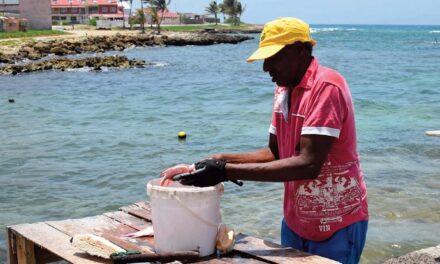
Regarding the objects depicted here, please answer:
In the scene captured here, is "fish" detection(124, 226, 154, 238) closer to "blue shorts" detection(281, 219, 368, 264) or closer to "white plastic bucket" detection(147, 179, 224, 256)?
"white plastic bucket" detection(147, 179, 224, 256)

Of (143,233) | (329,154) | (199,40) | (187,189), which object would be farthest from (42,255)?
(199,40)

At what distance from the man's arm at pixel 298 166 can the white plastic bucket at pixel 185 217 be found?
16 centimetres

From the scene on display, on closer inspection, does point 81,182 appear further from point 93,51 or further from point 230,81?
point 93,51

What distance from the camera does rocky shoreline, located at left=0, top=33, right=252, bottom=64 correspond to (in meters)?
41.9

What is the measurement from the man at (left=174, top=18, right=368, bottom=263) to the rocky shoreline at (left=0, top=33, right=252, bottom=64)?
3782 cm

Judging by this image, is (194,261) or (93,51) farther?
(93,51)

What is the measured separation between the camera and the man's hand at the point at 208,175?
296 cm

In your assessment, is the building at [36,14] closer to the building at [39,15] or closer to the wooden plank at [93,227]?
the building at [39,15]

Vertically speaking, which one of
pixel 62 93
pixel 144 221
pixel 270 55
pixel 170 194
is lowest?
pixel 62 93

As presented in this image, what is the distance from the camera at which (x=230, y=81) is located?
1089 inches

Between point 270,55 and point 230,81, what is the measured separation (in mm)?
24840

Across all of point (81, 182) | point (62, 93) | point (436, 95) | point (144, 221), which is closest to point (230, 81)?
point (62, 93)

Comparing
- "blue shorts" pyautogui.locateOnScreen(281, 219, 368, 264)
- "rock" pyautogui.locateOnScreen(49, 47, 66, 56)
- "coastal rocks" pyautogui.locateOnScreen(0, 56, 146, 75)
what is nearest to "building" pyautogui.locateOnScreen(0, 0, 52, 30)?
"rock" pyautogui.locateOnScreen(49, 47, 66, 56)

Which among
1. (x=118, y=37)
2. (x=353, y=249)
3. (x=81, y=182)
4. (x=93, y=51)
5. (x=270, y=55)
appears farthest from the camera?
(x=118, y=37)
